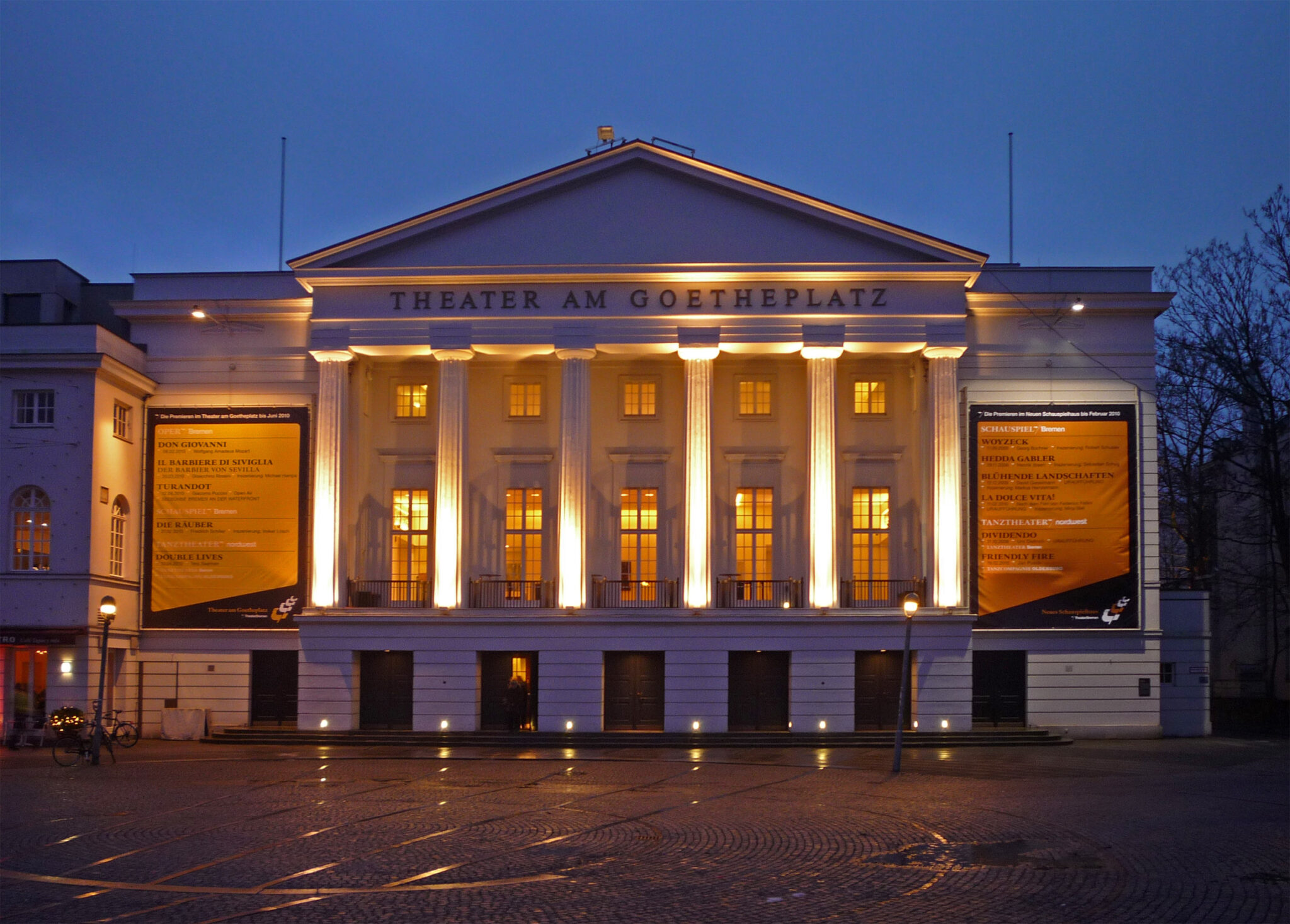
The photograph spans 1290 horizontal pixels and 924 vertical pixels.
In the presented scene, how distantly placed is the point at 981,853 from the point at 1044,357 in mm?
24126

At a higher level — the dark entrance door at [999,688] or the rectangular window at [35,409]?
the rectangular window at [35,409]

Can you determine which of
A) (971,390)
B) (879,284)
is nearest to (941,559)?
(971,390)

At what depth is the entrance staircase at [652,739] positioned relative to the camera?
3441cm

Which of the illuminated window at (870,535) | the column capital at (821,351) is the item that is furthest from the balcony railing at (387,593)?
the column capital at (821,351)

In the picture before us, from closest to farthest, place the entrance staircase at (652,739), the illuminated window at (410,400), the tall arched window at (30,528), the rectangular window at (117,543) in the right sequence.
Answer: the entrance staircase at (652,739)
the tall arched window at (30,528)
the rectangular window at (117,543)
the illuminated window at (410,400)

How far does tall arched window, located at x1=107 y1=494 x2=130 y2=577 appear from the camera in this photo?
3709 cm

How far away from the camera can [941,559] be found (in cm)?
3619

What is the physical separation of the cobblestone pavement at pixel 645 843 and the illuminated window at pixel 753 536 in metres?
10.6

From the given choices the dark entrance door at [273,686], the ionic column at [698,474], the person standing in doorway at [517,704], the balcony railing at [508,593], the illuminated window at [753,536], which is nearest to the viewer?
the person standing in doorway at [517,704]

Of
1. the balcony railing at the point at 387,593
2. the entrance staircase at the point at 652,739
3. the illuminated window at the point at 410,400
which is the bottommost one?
the entrance staircase at the point at 652,739

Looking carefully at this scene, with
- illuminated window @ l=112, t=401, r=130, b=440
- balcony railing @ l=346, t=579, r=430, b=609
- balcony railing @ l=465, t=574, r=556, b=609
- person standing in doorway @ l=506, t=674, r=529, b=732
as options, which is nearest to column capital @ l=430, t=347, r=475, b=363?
balcony railing @ l=465, t=574, r=556, b=609

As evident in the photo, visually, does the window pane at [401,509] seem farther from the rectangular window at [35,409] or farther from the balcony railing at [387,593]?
the rectangular window at [35,409]

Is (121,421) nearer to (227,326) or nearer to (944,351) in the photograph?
(227,326)

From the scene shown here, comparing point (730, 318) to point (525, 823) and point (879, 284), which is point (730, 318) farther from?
point (525, 823)
